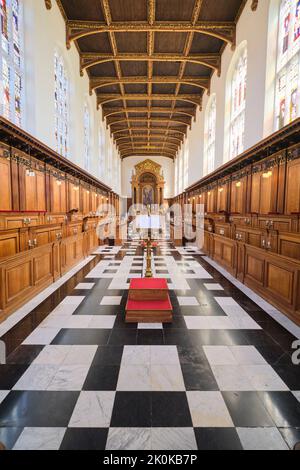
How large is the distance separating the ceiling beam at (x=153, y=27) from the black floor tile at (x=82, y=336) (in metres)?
10.9

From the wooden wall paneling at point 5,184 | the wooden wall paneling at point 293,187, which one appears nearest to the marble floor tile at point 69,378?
the wooden wall paneling at point 5,184

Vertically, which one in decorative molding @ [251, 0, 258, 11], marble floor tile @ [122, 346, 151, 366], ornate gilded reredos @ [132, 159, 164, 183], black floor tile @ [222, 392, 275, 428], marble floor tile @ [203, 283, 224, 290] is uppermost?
decorative molding @ [251, 0, 258, 11]

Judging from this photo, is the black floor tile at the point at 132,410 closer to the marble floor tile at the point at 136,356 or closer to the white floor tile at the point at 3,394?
the marble floor tile at the point at 136,356

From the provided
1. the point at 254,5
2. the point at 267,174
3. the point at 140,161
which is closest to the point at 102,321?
the point at 267,174

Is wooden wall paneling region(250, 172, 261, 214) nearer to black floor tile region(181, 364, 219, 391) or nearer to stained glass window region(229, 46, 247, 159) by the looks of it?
stained glass window region(229, 46, 247, 159)

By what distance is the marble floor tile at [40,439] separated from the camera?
1.64 metres

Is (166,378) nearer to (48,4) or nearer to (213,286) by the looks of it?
(213,286)

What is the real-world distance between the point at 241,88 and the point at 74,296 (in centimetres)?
991

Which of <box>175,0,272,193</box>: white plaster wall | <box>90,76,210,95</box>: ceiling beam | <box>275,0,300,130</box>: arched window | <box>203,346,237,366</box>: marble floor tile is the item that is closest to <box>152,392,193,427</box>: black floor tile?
<box>203,346,237,366</box>: marble floor tile

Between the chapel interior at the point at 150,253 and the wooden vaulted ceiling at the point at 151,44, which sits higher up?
the wooden vaulted ceiling at the point at 151,44

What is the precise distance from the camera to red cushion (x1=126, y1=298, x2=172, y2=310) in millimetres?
3598

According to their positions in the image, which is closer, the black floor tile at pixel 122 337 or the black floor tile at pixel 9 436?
the black floor tile at pixel 9 436
